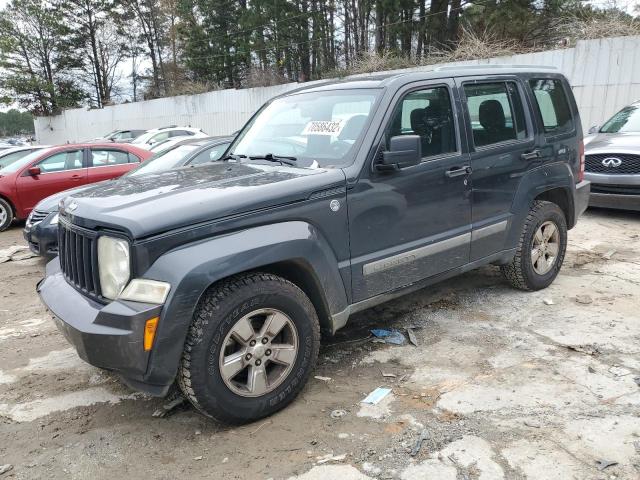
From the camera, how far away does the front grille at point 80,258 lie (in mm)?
2826

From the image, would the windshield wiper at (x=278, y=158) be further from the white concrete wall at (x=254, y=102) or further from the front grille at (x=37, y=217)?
the white concrete wall at (x=254, y=102)

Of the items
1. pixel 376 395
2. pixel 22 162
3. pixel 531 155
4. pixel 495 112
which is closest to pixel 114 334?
pixel 376 395

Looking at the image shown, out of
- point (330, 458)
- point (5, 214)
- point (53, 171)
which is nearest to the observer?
point (330, 458)

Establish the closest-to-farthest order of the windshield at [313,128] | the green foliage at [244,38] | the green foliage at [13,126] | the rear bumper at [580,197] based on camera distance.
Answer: the windshield at [313,128] < the rear bumper at [580,197] < the green foliage at [244,38] < the green foliage at [13,126]

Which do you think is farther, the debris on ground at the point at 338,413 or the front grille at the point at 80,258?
the debris on ground at the point at 338,413

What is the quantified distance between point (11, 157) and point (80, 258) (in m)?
8.80

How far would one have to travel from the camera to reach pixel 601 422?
288 cm

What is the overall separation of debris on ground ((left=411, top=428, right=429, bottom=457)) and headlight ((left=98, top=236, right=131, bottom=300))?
1730mm

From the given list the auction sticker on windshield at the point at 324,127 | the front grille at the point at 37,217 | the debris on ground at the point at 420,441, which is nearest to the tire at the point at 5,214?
the front grille at the point at 37,217

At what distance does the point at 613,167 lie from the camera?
25.1 ft

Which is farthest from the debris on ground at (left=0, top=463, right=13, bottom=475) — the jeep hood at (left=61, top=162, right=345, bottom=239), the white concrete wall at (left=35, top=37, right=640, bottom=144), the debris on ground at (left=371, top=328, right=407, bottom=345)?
the white concrete wall at (left=35, top=37, right=640, bottom=144)

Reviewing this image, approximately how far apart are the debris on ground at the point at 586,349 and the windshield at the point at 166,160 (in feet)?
16.1

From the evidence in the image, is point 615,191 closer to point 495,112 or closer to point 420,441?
point 495,112

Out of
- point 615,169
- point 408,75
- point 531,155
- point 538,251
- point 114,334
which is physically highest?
point 408,75
